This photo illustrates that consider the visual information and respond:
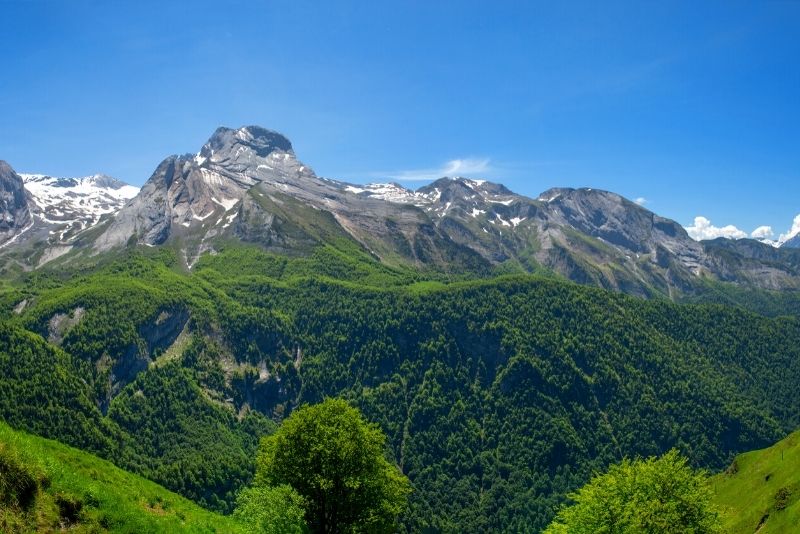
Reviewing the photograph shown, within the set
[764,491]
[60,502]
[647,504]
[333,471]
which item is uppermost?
[60,502]

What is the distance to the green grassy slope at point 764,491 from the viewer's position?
8225 centimetres

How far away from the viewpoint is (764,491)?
9969 centimetres

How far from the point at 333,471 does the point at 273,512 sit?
8908 mm

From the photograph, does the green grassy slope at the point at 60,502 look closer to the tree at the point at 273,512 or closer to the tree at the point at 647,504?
the tree at the point at 273,512

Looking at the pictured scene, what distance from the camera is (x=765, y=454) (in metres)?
125

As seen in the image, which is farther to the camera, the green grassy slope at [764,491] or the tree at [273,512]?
the green grassy slope at [764,491]

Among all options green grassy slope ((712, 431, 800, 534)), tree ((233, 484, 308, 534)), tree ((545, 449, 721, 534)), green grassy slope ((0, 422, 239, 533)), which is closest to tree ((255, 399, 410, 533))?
tree ((233, 484, 308, 534))

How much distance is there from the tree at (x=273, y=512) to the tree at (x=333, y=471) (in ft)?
13.3

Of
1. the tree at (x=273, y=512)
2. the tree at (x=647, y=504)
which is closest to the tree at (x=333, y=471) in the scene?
the tree at (x=273, y=512)

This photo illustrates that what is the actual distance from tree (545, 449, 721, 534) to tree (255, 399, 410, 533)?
19.4 metres

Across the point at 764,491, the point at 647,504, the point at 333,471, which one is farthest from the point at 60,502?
the point at 764,491

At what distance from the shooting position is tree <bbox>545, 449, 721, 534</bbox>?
48.3 meters

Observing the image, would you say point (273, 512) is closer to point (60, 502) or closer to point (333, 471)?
point (333, 471)

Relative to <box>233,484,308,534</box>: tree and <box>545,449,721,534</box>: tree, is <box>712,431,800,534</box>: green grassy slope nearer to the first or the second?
<box>545,449,721,534</box>: tree
